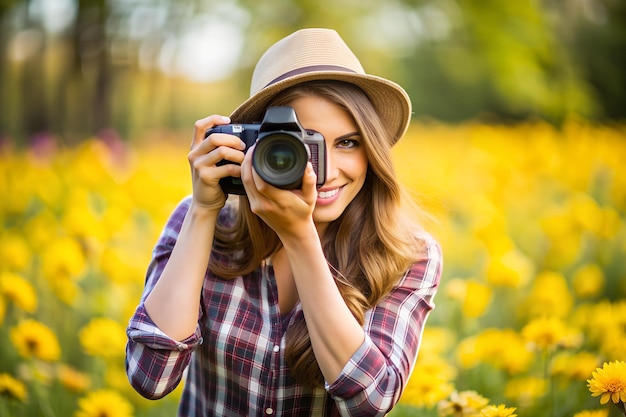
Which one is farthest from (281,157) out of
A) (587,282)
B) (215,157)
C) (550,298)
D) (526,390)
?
(587,282)

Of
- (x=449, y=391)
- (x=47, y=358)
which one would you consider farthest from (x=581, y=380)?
(x=47, y=358)

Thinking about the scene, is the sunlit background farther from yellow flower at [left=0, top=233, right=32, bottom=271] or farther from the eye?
the eye

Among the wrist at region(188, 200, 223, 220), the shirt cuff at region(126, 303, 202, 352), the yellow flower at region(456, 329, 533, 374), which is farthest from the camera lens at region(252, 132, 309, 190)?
the yellow flower at region(456, 329, 533, 374)

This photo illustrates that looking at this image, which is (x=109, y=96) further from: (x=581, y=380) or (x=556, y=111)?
(x=581, y=380)

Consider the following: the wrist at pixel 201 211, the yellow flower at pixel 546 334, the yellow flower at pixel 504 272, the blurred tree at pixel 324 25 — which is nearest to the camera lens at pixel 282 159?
the wrist at pixel 201 211

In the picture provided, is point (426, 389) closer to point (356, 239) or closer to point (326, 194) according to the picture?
point (356, 239)

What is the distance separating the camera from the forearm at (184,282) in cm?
151

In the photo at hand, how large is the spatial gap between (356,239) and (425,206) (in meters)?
0.56

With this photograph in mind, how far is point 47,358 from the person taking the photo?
220 cm

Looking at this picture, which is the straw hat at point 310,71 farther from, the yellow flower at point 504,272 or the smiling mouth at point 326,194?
the yellow flower at point 504,272

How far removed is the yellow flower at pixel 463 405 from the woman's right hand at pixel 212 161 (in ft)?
2.91

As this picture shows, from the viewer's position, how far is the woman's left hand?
1.37 meters

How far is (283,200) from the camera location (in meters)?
1.37

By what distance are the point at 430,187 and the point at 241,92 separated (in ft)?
35.6
